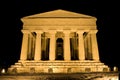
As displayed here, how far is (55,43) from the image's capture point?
55.4 meters

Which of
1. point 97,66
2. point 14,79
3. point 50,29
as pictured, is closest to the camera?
point 14,79

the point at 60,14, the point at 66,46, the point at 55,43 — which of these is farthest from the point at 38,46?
the point at 60,14

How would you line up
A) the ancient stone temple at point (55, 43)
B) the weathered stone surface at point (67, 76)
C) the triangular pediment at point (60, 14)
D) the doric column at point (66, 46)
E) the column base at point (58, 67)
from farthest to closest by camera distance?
the triangular pediment at point (60, 14)
the doric column at point (66, 46)
the ancient stone temple at point (55, 43)
the column base at point (58, 67)
the weathered stone surface at point (67, 76)

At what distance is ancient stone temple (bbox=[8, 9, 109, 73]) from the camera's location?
51.5 m

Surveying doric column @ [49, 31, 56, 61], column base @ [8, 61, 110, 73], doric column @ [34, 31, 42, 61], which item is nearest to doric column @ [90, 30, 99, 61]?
column base @ [8, 61, 110, 73]

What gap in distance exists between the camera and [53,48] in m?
54.2

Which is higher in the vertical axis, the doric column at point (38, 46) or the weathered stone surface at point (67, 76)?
the doric column at point (38, 46)

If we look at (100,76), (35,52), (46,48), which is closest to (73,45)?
(46,48)

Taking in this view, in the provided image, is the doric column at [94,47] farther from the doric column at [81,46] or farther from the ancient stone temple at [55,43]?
the doric column at [81,46]

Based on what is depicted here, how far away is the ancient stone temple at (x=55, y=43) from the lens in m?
51.5

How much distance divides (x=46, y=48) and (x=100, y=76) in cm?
1584

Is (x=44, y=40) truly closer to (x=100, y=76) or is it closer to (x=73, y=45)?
(x=73, y=45)

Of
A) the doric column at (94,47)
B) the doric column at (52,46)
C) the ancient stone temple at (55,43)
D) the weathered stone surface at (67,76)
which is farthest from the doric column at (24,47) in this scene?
the doric column at (94,47)

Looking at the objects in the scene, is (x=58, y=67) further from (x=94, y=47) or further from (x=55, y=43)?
(x=94, y=47)
